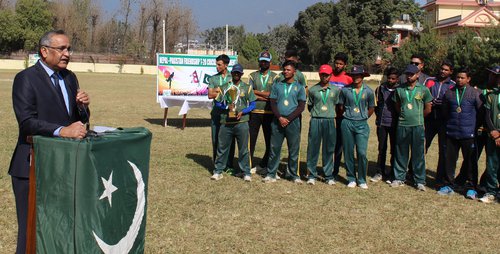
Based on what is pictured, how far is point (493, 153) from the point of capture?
6.48 metres

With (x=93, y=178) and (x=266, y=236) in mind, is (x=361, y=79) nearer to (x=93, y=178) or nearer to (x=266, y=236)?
(x=266, y=236)

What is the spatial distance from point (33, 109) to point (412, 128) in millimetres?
5415

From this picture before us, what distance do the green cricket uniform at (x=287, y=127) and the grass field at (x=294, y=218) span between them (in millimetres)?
349

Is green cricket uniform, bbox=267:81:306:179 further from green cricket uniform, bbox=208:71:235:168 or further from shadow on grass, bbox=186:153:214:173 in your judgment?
Answer: shadow on grass, bbox=186:153:214:173

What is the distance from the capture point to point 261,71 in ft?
25.6

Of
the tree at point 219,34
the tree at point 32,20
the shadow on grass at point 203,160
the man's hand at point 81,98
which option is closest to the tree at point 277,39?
the tree at point 219,34

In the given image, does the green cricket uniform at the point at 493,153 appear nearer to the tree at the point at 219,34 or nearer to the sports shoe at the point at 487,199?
the sports shoe at the point at 487,199

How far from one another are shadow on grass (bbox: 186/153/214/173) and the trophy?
1243 mm

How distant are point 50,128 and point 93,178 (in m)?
0.45

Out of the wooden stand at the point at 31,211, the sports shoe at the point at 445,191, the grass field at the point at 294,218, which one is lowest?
the grass field at the point at 294,218

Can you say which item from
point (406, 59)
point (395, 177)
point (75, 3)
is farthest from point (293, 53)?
point (75, 3)

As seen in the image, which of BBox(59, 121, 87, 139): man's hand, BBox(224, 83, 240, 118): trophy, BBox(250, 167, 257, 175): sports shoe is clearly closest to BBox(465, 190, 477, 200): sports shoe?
BBox(250, 167, 257, 175): sports shoe

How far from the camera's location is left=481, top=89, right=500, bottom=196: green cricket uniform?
6320 millimetres

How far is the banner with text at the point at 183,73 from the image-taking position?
41.1 ft
